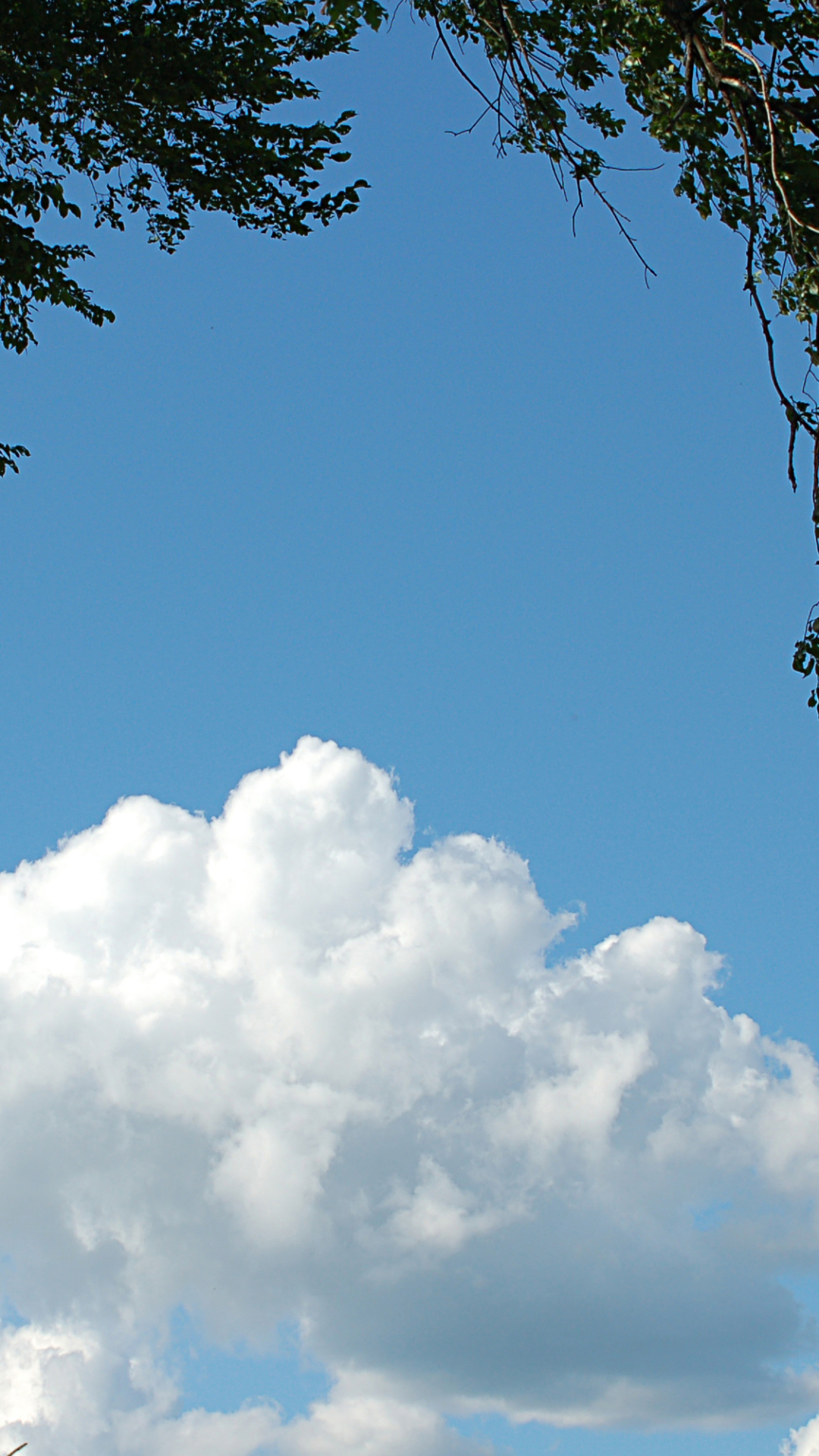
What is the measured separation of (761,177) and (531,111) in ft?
6.13

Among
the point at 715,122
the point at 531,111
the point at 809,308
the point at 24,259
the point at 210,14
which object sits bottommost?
the point at 809,308

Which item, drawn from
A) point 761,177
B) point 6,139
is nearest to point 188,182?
point 6,139

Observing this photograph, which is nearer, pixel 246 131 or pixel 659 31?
pixel 659 31

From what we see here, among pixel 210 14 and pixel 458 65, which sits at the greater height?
pixel 210 14

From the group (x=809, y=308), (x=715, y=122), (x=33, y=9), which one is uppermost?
(x=33, y=9)

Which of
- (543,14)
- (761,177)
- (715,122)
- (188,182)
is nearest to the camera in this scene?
(761,177)

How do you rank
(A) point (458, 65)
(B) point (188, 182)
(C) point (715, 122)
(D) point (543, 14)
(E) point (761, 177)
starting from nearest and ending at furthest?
(E) point (761, 177) < (A) point (458, 65) < (C) point (715, 122) < (D) point (543, 14) < (B) point (188, 182)

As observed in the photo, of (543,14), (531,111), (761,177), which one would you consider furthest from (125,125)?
(761,177)

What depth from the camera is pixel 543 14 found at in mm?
10469

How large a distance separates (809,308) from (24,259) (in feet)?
25.9

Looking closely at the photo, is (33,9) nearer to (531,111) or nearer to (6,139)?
(6,139)

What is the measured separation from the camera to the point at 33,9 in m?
11.0

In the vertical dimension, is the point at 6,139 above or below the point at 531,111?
above

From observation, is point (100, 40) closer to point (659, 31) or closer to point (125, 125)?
point (125, 125)
